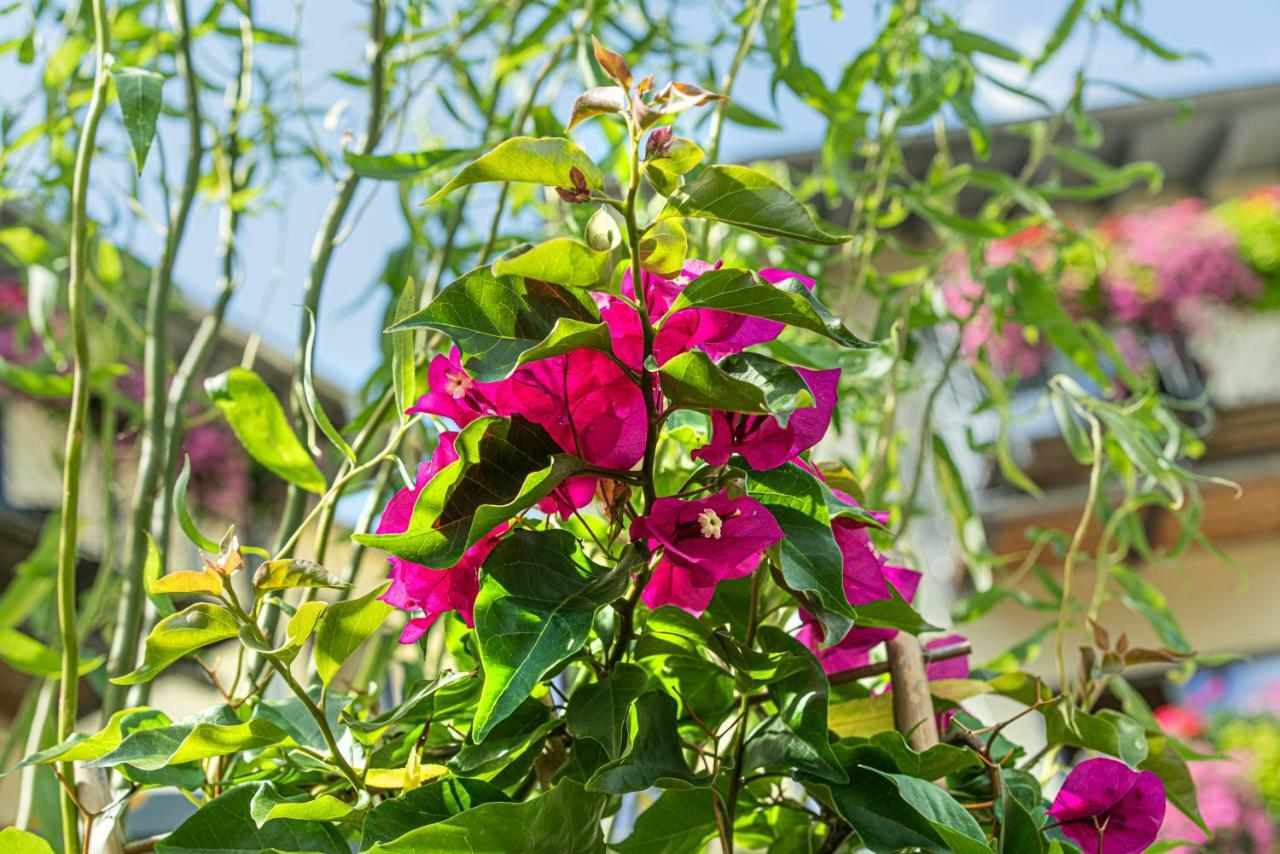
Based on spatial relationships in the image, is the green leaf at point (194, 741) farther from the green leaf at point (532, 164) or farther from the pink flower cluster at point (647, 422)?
the green leaf at point (532, 164)

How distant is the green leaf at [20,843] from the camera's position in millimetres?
358

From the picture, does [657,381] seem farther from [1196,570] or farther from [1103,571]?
[1196,570]

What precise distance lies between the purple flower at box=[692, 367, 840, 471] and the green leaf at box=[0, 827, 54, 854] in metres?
0.22

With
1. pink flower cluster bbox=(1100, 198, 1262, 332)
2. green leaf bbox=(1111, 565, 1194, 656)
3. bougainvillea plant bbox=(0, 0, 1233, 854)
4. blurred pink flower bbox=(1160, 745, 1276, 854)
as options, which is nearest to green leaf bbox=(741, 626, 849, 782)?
bougainvillea plant bbox=(0, 0, 1233, 854)

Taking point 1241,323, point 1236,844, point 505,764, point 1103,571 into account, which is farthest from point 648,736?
point 1241,323

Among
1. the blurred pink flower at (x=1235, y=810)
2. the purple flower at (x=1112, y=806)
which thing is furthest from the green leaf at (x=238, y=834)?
the blurred pink flower at (x=1235, y=810)

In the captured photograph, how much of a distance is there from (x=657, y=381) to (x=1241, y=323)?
4.19m

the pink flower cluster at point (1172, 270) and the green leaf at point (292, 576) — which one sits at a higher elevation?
the green leaf at point (292, 576)

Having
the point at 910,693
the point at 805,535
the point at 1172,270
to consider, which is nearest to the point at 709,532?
the point at 805,535

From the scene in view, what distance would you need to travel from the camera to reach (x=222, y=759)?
43 cm

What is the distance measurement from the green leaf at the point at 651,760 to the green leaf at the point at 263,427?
16cm

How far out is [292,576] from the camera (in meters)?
0.34

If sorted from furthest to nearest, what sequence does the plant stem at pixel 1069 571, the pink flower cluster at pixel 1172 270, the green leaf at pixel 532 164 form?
1. the pink flower cluster at pixel 1172 270
2. the plant stem at pixel 1069 571
3. the green leaf at pixel 532 164

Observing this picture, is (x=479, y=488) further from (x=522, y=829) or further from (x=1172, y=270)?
(x=1172, y=270)
